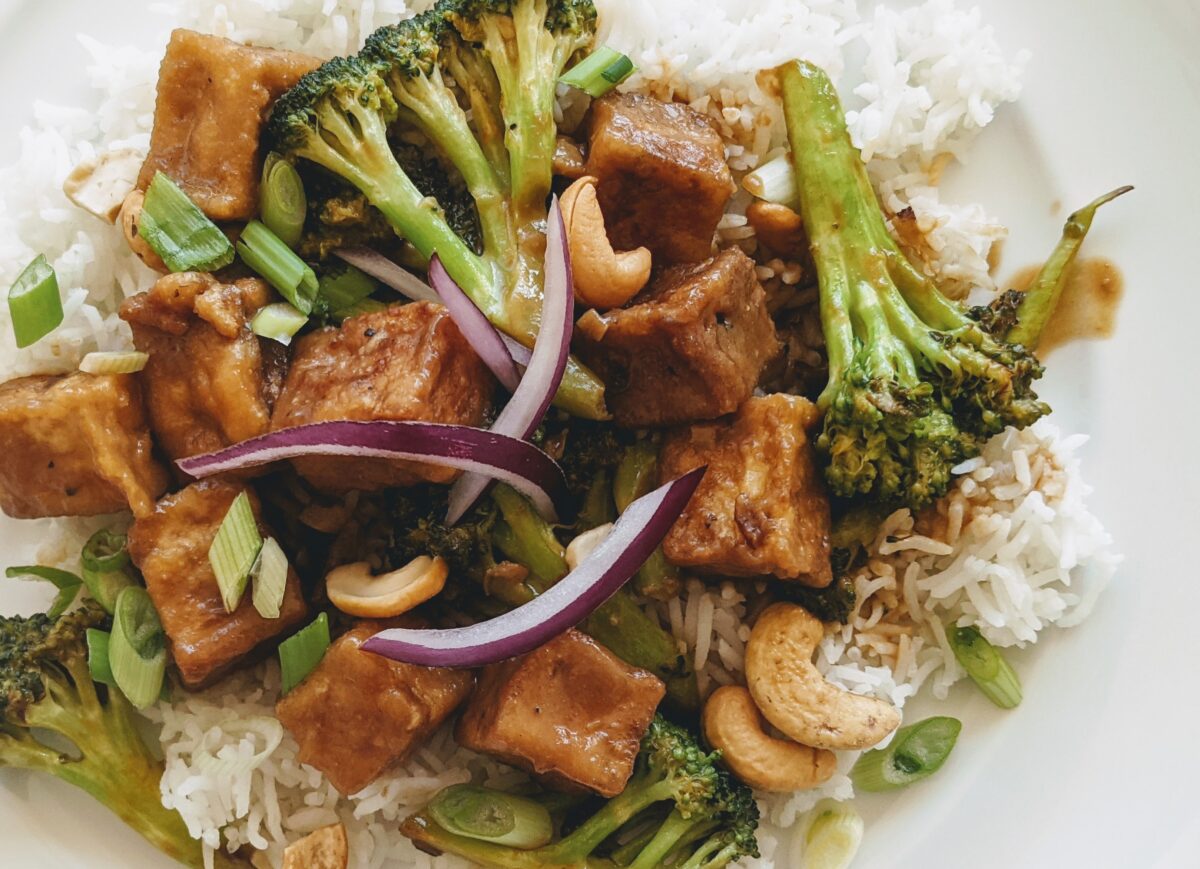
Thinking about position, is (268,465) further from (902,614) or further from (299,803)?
(902,614)

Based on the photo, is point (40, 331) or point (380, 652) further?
point (40, 331)

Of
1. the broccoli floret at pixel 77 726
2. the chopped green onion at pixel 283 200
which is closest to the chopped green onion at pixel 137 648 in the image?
the broccoli floret at pixel 77 726

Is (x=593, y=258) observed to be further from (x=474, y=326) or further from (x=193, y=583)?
A: (x=193, y=583)

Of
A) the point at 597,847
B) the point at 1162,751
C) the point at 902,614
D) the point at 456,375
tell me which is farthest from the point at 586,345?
the point at 1162,751

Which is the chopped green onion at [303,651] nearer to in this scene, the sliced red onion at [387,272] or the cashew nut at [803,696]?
the sliced red onion at [387,272]

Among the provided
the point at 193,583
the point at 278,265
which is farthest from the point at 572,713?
the point at 278,265

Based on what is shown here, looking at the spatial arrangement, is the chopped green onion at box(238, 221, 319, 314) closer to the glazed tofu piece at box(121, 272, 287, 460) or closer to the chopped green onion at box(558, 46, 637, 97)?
the glazed tofu piece at box(121, 272, 287, 460)

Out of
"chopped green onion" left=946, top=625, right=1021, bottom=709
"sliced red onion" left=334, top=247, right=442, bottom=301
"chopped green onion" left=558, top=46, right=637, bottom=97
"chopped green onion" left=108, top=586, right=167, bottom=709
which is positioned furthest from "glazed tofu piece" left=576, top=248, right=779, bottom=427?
"chopped green onion" left=108, top=586, right=167, bottom=709
